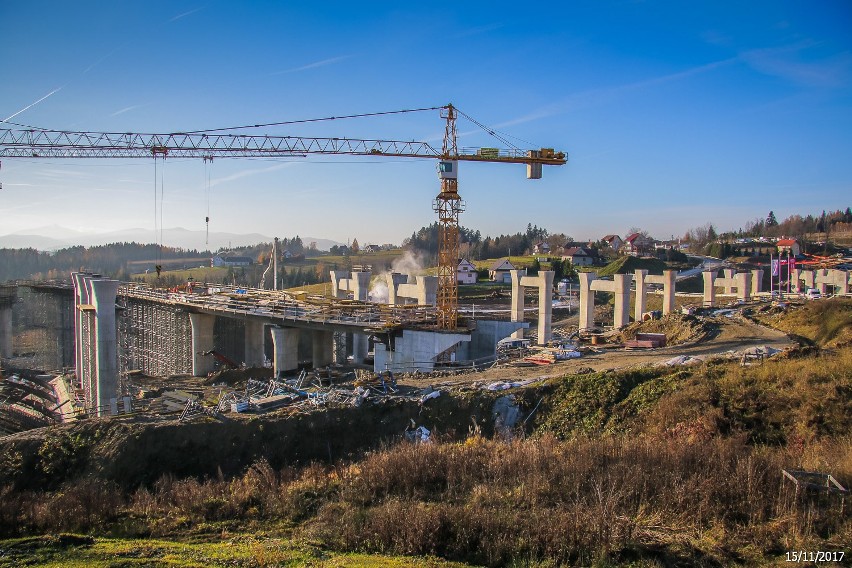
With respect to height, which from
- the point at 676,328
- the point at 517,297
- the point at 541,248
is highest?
the point at 541,248

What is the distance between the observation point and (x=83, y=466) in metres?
14.7

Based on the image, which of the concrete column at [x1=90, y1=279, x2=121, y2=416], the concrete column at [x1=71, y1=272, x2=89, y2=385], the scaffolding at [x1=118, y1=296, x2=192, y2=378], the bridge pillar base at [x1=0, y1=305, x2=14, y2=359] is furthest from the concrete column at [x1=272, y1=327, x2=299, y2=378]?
the bridge pillar base at [x1=0, y1=305, x2=14, y2=359]

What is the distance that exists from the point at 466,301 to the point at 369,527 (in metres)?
49.1

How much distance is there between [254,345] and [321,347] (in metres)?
6.08

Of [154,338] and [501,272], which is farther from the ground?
[501,272]

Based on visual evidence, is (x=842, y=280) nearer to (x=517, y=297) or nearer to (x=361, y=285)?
(x=517, y=297)

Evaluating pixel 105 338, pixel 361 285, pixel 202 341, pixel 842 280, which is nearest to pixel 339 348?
pixel 361 285

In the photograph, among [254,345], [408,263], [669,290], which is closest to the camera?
[669,290]

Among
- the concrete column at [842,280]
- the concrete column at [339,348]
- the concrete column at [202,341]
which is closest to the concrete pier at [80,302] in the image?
the concrete column at [202,341]

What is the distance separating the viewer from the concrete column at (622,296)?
27.9 m

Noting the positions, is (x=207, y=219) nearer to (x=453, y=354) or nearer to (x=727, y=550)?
(x=453, y=354)

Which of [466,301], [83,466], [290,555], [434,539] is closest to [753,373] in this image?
[434,539]

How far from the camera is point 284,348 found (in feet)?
101
